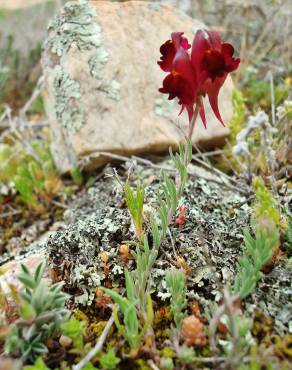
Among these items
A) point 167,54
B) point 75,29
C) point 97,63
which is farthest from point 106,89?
point 167,54

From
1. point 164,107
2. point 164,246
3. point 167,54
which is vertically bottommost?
point 164,246

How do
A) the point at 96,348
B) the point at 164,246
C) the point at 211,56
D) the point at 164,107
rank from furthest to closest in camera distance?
1. the point at 164,107
2. the point at 164,246
3. the point at 211,56
4. the point at 96,348

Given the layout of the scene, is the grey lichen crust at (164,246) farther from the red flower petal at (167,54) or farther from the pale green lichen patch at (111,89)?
the pale green lichen patch at (111,89)

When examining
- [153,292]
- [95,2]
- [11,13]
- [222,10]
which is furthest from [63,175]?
[11,13]

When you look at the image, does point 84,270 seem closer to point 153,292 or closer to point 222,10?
point 153,292

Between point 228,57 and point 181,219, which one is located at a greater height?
point 228,57

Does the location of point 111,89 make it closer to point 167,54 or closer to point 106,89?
point 106,89

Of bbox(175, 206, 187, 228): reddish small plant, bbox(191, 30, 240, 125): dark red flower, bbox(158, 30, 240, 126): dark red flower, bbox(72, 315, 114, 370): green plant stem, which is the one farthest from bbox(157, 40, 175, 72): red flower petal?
bbox(72, 315, 114, 370): green plant stem
